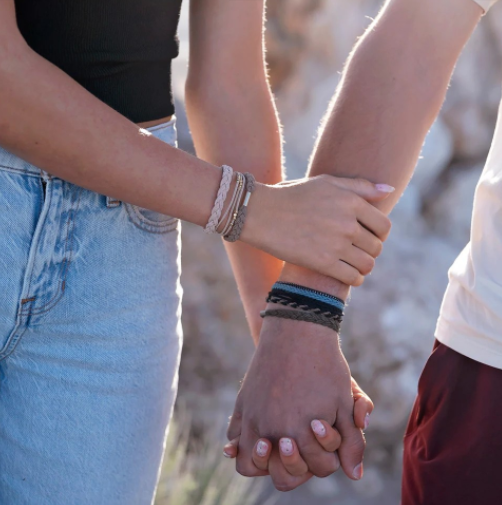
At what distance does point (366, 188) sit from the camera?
1337 mm

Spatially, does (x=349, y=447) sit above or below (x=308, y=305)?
below

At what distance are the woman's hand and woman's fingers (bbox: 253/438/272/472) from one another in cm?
33

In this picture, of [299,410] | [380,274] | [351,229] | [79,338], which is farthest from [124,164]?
[380,274]

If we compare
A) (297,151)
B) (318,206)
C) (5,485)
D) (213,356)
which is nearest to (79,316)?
(5,485)

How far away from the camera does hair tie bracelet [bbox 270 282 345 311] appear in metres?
1.33

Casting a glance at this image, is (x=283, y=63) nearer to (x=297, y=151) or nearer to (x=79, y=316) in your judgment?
(x=297, y=151)

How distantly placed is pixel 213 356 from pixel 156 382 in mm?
2707

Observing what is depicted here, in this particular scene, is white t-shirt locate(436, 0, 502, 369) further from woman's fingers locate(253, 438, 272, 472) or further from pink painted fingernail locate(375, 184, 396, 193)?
woman's fingers locate(253, 438, 272, 472)

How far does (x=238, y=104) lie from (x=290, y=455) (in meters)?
0.74

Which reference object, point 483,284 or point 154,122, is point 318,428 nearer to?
point 483,284

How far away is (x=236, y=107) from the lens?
1.49 m

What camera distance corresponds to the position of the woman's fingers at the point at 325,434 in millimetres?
1237

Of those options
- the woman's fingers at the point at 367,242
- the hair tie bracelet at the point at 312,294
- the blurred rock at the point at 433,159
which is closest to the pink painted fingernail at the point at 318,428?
the hair tie bracelet at the point at 312,294

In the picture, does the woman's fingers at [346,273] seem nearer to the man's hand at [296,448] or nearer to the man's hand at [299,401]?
the man's hand at [299,401]
